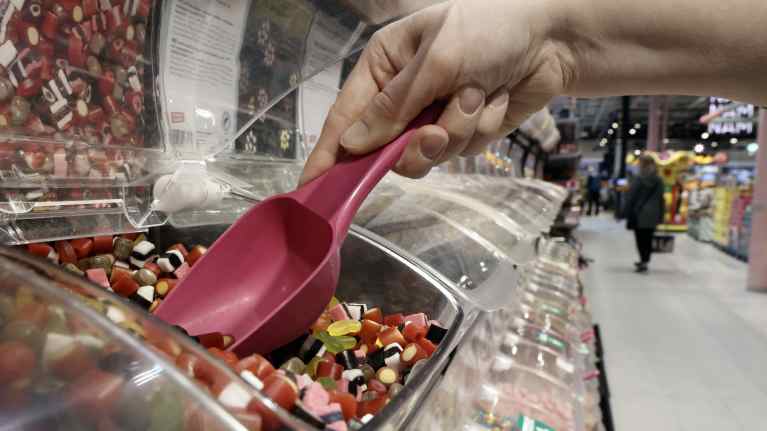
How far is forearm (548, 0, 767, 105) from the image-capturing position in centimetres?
75

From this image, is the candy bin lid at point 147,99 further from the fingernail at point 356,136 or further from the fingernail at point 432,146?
the fingernail at point 432,146

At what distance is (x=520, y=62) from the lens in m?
0.85

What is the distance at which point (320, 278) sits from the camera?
73cm

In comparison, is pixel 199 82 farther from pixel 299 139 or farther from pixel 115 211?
pixel 299 139

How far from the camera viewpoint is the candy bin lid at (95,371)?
0.36 meters

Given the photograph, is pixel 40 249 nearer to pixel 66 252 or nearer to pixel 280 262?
pixel 66 252

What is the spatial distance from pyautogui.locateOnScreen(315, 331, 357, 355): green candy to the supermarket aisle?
200cm

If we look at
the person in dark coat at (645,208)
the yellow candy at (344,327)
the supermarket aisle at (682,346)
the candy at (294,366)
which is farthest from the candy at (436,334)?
the person in dark coat at (645,208)

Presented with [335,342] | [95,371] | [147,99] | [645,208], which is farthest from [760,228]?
[95,371]

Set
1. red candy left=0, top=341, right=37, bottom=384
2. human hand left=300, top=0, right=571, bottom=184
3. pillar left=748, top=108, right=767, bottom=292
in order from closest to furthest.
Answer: red candy left=0, top=341, right=37, bottom=384 < human hand left=300, top=0, right=571, bottom=184 < pillar left=748, top=108, right=767, bottom=292

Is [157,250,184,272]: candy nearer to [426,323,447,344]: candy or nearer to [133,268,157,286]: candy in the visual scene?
[133,268,157,286]: candy

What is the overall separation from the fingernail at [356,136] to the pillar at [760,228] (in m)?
5.86

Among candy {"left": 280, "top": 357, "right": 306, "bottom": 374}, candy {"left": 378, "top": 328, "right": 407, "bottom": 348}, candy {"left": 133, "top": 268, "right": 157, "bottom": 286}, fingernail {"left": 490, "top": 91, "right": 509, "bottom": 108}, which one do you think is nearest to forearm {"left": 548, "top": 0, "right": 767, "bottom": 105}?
fingernail {"left": 490, "top": 91, "right": 509, "bottom": 108}

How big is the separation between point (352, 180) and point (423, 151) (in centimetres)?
12
